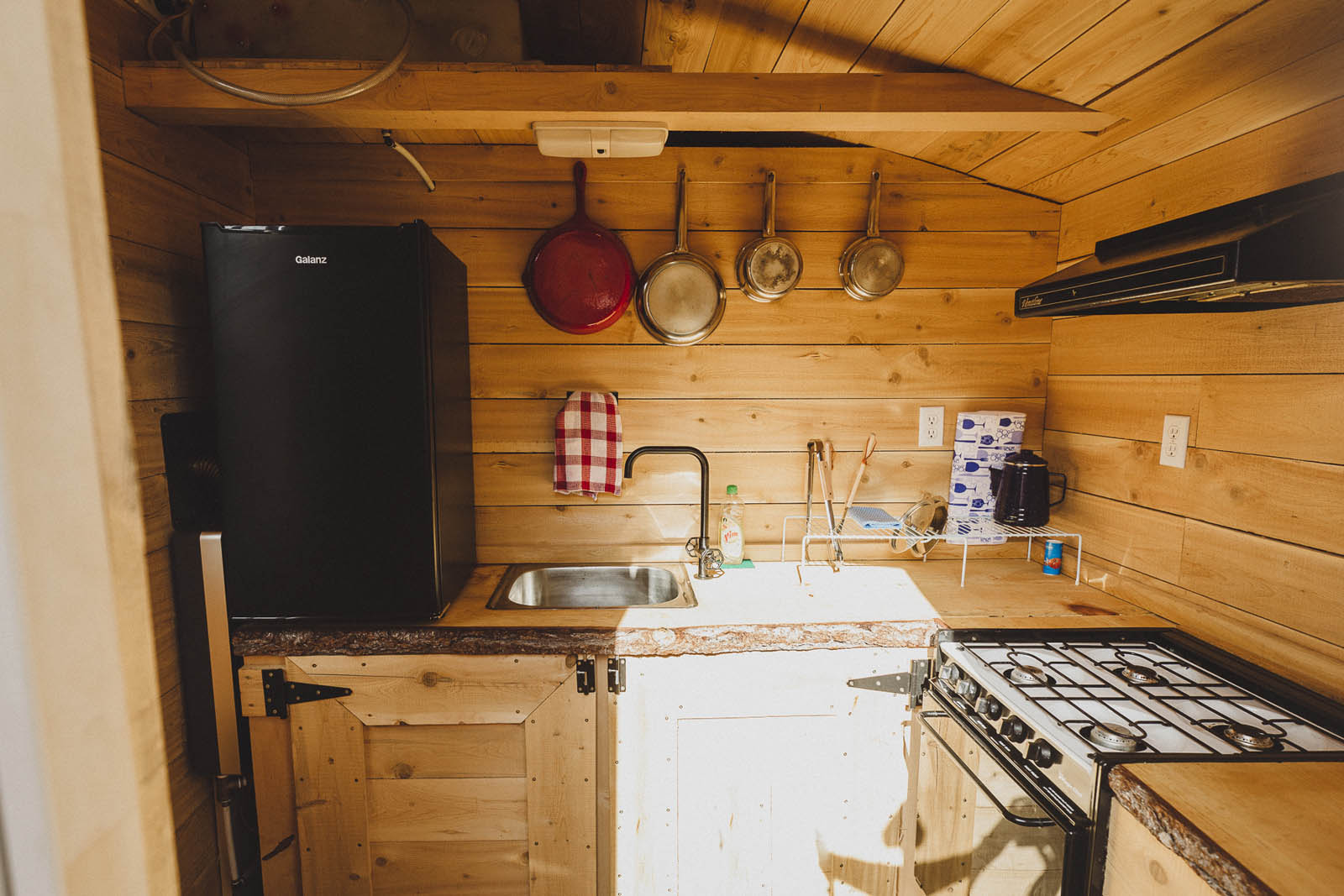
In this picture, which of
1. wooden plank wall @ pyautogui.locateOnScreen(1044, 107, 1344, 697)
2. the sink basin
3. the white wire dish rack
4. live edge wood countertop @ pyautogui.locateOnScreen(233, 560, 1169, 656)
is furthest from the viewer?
the sink basin

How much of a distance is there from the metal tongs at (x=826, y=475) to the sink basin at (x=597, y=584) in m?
0.47

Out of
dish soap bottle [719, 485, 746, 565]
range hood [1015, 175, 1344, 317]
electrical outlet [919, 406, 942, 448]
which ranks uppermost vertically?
range hood [1015, 175, 1344, 317]

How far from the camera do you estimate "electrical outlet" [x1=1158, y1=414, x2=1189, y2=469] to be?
1.48m

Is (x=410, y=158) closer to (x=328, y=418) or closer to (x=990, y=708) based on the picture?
(x=328, y=418)

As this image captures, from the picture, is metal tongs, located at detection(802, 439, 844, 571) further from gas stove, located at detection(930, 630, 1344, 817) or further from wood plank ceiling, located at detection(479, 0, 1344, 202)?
wood plank ceiling, located at detection(479, 0, 1344, 202)

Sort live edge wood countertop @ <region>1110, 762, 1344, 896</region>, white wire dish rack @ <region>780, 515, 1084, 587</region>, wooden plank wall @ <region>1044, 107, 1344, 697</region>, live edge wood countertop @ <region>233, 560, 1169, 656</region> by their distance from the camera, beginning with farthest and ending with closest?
white wire dish rack @ <region>780, 515, 1084, 587</region>
live edge wood countertop @ <region>233, 560, 1169, 656</region>
wooden plank wall @ <region>1044, 107, 1344, 697</region>
live edge wood countertop @ <region>1110, 762, 1344, 896</region>

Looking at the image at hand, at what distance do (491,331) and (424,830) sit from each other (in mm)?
1335

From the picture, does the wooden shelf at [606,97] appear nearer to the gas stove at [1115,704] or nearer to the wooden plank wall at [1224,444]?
the wooden plank wall at [1224,444]

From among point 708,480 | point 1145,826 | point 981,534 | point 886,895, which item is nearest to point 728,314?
point 708,480

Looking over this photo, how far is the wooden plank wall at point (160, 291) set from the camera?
1.32 meters

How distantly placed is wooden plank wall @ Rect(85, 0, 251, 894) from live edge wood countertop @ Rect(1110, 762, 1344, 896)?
6.27 ft

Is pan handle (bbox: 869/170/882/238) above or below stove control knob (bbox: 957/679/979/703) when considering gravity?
above

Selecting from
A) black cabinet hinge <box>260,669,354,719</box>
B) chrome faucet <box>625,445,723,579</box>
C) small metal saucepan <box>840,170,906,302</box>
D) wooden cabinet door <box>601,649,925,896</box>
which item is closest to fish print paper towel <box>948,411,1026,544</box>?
small metal saucepan <box>840,170,906,302</box>

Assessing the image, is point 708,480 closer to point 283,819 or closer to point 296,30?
point 283,819
